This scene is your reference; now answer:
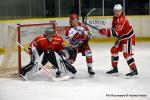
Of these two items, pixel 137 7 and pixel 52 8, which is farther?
pixel 137 7

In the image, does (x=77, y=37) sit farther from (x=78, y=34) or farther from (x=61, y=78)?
(x=61, y=78)

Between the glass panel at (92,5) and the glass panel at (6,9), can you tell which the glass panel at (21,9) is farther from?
the glass panel at (92,5)

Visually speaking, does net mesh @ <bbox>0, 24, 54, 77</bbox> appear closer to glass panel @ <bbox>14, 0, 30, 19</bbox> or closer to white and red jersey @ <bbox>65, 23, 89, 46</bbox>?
white and red jersey @ <bbox>65, 23, 89, 46</bbox>

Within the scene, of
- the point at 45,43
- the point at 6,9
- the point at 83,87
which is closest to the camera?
the point at 83,87

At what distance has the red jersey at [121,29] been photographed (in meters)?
7.06

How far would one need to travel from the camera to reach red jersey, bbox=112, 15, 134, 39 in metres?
7.06

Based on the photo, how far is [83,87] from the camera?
6.44 metres

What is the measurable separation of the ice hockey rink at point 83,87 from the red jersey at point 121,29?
627 mm

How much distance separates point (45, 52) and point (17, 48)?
0.55 metres

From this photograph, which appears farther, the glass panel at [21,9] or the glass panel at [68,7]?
the glass panel at [68,7]

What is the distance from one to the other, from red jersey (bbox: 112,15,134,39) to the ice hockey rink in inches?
24.7

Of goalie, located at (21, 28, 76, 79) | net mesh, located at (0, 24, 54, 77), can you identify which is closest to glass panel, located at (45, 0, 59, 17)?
net mesh, located at (0, 24, 54, 77)

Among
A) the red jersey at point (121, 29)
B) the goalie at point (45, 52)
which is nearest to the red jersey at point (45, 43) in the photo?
the goalie at point (45, 52)

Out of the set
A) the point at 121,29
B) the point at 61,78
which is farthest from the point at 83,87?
the point at 121,29
